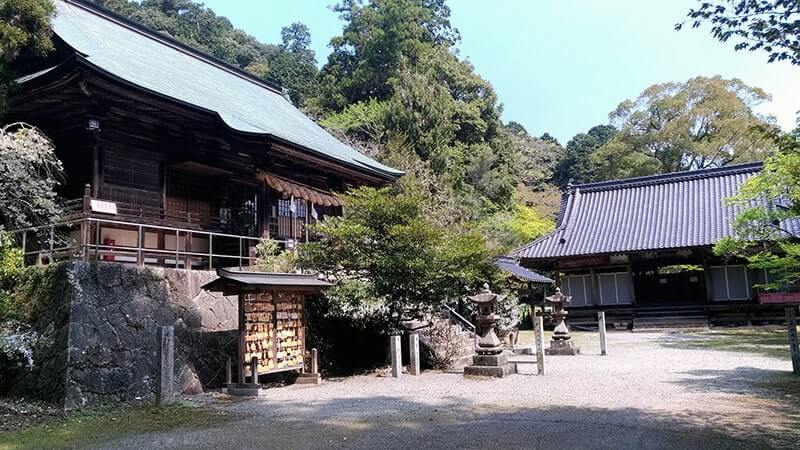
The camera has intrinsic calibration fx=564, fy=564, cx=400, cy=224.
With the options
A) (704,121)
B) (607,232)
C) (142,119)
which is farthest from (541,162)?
(142,119)

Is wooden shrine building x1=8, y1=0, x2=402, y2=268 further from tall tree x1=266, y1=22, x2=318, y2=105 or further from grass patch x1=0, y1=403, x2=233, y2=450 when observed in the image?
tall tree x1=266, y1=22, x2=318, y2=105

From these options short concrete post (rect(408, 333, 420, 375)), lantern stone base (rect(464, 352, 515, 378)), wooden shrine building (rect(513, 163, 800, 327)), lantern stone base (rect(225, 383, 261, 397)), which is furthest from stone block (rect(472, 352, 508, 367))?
wooden shrine building (rect(513, 163, 800, 327))

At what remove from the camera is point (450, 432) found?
19.9 feet

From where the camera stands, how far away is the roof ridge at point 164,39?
16.2 metres

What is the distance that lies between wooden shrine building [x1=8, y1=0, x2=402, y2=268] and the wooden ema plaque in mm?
1724

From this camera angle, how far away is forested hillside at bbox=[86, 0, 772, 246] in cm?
2853

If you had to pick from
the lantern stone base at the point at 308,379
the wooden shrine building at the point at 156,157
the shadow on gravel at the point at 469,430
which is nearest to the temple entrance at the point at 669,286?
the wooden shrine building at the point at 156,157

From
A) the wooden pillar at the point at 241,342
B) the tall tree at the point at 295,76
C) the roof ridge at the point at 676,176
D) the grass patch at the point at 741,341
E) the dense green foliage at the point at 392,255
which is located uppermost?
the tall tree at the point at 295,76

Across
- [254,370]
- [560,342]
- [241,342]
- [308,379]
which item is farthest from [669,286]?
→ [241,342]

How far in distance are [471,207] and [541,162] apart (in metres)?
17.5

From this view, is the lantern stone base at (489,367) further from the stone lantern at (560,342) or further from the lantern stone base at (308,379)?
the stone lantern at (560,342)

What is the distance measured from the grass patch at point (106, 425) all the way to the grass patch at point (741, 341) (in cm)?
1176

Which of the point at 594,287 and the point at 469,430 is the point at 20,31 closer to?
the point at 469,430

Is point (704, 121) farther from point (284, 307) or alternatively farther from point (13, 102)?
point (13, 102)
